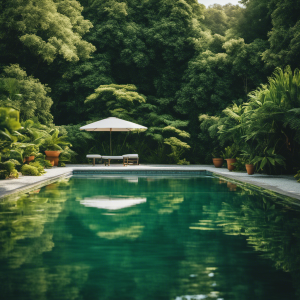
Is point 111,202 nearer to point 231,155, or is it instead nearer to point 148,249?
point 148,249

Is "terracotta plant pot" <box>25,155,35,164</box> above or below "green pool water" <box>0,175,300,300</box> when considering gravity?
above

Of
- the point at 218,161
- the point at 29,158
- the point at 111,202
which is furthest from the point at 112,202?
the point at 218,161

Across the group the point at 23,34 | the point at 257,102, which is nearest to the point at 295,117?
the point at 257,102

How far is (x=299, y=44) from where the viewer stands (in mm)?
15594

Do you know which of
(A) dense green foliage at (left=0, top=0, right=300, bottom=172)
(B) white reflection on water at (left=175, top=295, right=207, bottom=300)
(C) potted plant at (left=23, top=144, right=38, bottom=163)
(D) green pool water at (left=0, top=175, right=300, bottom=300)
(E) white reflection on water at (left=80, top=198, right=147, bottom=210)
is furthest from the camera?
(A) dense green foliage at (left=0, top=0, right=300, bottom=172)

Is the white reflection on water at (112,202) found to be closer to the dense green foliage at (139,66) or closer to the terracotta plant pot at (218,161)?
the dense green foliage at (139,66)

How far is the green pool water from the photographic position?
3451 millimetres

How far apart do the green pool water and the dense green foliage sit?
36.6 ft

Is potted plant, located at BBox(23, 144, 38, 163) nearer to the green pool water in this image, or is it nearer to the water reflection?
the green pool water

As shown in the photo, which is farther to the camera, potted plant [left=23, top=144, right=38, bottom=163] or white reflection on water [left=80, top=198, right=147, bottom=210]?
potted plant [left=23, top=144, right=38, bottom=163]

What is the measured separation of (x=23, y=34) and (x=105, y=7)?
531 centimetres

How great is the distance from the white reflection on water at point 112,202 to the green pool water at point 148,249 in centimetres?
2

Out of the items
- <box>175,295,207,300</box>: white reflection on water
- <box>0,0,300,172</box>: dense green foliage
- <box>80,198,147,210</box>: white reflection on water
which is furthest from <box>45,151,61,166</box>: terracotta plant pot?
<box>175,295,207,300</box>: white reflection on water

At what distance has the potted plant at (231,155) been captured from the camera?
17016mm
